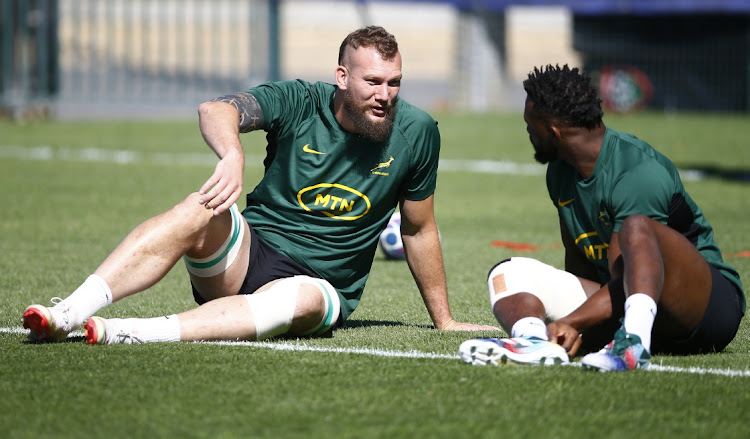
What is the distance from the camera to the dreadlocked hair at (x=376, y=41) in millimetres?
5574

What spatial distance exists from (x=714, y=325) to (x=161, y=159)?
1390cm

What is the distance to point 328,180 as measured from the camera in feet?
18.7

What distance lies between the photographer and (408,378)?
4574 millimetres

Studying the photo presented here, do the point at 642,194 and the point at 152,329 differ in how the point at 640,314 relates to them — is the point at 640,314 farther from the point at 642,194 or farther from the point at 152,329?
the point at 152,329

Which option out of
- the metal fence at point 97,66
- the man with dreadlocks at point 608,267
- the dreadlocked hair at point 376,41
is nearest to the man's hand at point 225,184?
the dreadlocked hair at point 376,41

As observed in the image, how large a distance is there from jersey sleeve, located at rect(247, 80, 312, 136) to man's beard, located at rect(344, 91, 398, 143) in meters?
0.26

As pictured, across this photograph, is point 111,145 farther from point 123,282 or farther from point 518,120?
point 123,282

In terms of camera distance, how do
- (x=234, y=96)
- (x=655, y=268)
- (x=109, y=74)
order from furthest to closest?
(x=109, y=74) → (x=234, y=96) → (x=655, y=268)

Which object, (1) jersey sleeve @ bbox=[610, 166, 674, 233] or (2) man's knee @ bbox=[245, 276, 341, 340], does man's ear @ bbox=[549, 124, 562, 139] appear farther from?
(2) man's knee @ bbox=[245, 276, 341, 340]

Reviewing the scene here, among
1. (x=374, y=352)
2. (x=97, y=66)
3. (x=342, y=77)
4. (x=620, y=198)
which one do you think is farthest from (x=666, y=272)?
(x=97, y=66)

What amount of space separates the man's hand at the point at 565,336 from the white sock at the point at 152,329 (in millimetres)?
1670

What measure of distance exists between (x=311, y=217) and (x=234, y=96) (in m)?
0.69

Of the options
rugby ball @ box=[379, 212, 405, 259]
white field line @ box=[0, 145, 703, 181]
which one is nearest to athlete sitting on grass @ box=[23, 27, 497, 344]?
rugby ball @ box=[379, 212, 405, 259]

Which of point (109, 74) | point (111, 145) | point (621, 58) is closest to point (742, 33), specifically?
point (621, 58)
